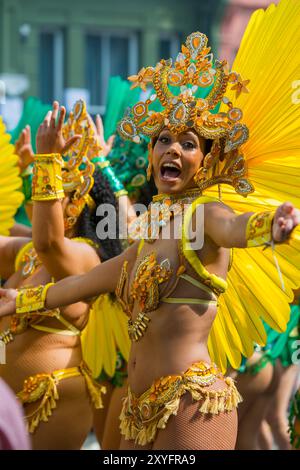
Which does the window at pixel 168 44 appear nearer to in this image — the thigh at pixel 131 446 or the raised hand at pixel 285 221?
the thigh at pixel 131 446

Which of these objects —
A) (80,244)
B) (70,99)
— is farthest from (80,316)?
(70,99)

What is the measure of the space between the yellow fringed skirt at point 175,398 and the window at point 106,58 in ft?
43.5

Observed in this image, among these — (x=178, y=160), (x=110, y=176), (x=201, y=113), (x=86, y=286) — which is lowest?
(x=86, y=286)

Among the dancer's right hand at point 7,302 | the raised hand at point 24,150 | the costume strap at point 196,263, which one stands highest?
the raised hand at point 24,150

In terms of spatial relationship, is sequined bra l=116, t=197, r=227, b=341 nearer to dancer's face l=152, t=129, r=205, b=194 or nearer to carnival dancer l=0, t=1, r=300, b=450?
carnival dancer l=0, t=1, r=300, b=450

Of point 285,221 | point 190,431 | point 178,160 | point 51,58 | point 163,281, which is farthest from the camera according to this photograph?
point 51,58

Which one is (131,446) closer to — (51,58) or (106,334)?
(106,334)

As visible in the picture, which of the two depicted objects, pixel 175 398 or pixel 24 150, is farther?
pixel 24 150

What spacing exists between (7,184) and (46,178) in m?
1.28

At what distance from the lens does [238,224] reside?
3494 mm

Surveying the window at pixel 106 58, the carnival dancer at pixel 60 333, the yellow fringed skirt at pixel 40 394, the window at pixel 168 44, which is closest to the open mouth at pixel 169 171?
the carnival dancer at pixel 60 333

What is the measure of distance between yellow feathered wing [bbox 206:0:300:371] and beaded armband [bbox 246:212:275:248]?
647 millimetres

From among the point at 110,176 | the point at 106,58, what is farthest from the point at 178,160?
the point at 106,58

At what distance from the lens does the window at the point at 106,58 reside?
16.9 metres
